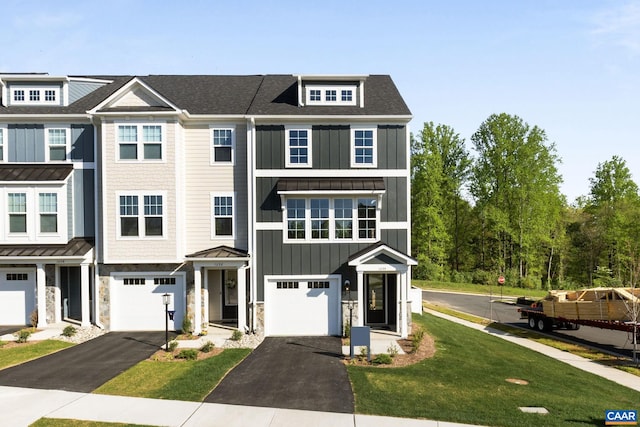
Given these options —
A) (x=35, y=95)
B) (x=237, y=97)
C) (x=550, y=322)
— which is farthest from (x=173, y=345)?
(x=550, y=322)

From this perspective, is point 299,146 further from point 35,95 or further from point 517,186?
point 517,186

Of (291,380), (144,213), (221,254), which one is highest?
(144,213)

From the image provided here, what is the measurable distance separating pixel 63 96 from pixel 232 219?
34.5ft

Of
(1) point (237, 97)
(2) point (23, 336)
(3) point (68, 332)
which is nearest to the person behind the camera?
(2) point (23, 336)

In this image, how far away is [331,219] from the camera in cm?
1927

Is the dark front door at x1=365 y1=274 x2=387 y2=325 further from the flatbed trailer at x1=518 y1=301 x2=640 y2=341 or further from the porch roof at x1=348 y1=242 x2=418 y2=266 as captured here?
the flatbed trailer at x1=518 y1=301 x2=640 y2=341

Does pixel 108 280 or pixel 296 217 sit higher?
pixel 296 217

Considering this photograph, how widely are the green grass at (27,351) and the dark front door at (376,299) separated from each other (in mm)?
12839

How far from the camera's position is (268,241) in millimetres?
19172

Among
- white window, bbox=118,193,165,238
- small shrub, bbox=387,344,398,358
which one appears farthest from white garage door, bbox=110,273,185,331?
small shrub, bbox=387,344,398,358

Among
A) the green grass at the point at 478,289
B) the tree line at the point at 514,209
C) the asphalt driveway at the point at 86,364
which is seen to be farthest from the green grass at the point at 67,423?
the tree line at the point at 514,209

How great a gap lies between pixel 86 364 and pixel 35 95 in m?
14.1

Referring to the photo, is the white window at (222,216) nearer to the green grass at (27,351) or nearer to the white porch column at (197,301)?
the white porch column at (197,301)

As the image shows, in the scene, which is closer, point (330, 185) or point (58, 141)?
point (330, 185)
